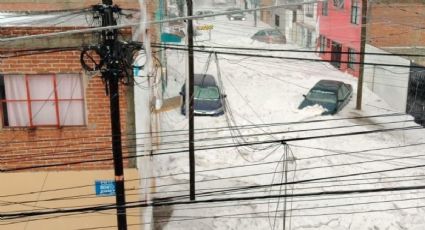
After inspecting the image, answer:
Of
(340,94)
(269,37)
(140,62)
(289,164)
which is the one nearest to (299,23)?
(269,37)

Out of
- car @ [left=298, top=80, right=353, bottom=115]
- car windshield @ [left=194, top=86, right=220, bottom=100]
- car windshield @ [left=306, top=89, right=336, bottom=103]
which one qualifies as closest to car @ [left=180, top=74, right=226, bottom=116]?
car windshield @ [left=194, top=86, right=220, bottom=100]

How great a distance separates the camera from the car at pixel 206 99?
840 inches

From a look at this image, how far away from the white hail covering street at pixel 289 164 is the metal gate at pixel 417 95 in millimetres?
599

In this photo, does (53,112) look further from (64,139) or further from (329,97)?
(329,97)

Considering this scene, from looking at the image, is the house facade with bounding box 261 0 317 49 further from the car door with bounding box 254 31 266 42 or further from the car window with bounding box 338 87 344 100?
the car window with bounding box 338 87 344 100

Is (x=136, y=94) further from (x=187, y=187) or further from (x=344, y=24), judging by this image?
(x=344, y=24)

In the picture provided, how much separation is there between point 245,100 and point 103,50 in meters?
16.7

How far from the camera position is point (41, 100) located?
981 centimetres

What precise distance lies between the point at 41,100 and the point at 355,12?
21.9m

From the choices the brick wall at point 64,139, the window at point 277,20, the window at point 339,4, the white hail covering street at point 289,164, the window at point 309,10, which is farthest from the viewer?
the window at point 277,20

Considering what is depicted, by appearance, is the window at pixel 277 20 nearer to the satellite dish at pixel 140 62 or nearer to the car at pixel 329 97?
the car at pixel 329 97

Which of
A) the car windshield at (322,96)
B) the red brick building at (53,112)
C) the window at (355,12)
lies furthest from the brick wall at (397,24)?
the red brick building at (53,112)

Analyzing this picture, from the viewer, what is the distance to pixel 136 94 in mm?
10078

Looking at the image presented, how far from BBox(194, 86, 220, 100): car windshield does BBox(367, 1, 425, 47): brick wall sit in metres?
8.66
